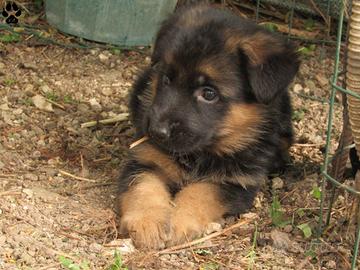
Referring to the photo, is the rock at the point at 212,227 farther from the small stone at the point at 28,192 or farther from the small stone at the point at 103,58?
the small stone at the point at 103,58

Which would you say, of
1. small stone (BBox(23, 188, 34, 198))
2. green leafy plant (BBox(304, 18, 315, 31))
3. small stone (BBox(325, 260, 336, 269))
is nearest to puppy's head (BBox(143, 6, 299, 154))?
small stone (BBox(23, 188, 34, 198))

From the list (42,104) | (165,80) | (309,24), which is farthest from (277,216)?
(309,24)

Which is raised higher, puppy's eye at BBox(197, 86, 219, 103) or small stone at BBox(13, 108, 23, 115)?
puppy's eye at BBox(197, 86, 219, 103)

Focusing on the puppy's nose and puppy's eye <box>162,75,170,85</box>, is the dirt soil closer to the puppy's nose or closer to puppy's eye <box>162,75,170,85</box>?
the puppy's nose

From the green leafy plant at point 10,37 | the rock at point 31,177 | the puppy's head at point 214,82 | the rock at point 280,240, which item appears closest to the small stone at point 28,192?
the rock at point 31,177

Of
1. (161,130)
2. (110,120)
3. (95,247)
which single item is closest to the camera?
(95,247)

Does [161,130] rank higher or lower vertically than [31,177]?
higher

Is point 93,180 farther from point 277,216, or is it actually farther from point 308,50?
point 308,50
